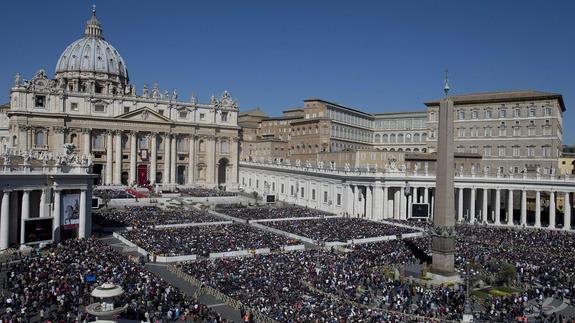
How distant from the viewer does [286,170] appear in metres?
74.1

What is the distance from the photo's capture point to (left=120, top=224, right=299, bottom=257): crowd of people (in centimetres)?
3341

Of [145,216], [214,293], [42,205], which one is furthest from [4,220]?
[214,293]

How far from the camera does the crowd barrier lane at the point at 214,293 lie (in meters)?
20.9

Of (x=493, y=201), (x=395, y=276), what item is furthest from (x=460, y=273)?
(x=493, y=201)

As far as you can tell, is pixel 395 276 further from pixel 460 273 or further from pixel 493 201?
pixel 493 201

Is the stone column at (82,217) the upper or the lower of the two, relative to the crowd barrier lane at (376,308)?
upper

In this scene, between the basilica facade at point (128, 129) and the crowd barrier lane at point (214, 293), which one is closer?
the crowd barrier lane at point (214, 293)

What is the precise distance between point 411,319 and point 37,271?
17118 millimetres

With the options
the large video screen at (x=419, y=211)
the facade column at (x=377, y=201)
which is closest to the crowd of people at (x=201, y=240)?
the large video screen at (x=419, y=211)

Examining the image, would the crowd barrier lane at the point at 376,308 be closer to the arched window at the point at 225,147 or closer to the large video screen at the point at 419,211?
the large video screen at the point at 419,211

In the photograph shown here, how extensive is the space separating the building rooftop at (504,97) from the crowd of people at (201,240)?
41618mm

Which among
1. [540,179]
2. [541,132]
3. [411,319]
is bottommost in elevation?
[411,319]

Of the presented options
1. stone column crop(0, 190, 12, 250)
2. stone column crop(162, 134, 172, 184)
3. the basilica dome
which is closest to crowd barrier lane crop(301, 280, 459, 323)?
stone column crop(0, 190, 12, 250)

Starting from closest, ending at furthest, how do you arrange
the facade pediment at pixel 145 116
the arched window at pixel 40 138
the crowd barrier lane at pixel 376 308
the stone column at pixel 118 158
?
the crowd barrier lane at pixel 376 308 → the arched window at pixel 40 138 → the stone column at pixel 118 158 → the facade pediment at pixel 145 116
